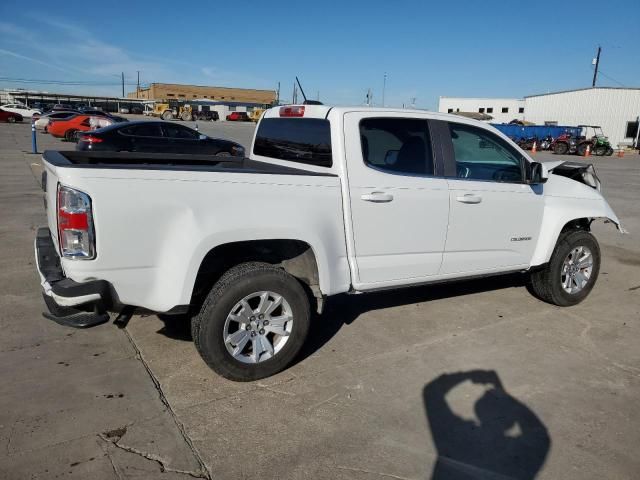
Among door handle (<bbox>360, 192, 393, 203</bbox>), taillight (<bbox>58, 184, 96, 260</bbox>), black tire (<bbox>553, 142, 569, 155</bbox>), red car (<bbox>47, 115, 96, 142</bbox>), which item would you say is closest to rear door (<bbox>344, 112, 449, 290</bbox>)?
door handle (<bbox>360, 192, 393, 203</bbox>)

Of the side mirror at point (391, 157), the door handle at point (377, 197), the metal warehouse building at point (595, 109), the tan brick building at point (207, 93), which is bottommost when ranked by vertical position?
the door handle at point (377, 197)

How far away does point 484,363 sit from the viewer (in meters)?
3.96

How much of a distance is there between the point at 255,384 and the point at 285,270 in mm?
841

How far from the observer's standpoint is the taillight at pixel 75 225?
2.87 m

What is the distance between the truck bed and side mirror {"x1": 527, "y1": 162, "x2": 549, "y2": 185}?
206 centimetres

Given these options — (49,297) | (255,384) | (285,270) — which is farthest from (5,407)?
(285,270)

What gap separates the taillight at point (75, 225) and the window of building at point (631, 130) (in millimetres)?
52073

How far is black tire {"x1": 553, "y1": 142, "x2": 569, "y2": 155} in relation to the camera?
3469cm

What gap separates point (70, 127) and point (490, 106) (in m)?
53.4

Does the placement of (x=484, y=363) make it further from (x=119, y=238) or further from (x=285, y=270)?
(x=119, y=238)

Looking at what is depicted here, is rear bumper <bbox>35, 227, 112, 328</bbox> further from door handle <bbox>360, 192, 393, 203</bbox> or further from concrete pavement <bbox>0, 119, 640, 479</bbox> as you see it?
door handle <bbox>360, 192, 393, 203</bbox>

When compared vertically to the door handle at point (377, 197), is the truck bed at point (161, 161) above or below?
above

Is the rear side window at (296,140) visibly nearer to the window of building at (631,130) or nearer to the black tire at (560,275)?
the black tire at (560,275)

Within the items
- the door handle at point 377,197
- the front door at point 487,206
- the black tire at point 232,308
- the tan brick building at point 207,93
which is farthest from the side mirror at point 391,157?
the tan brick building at point 207,93
